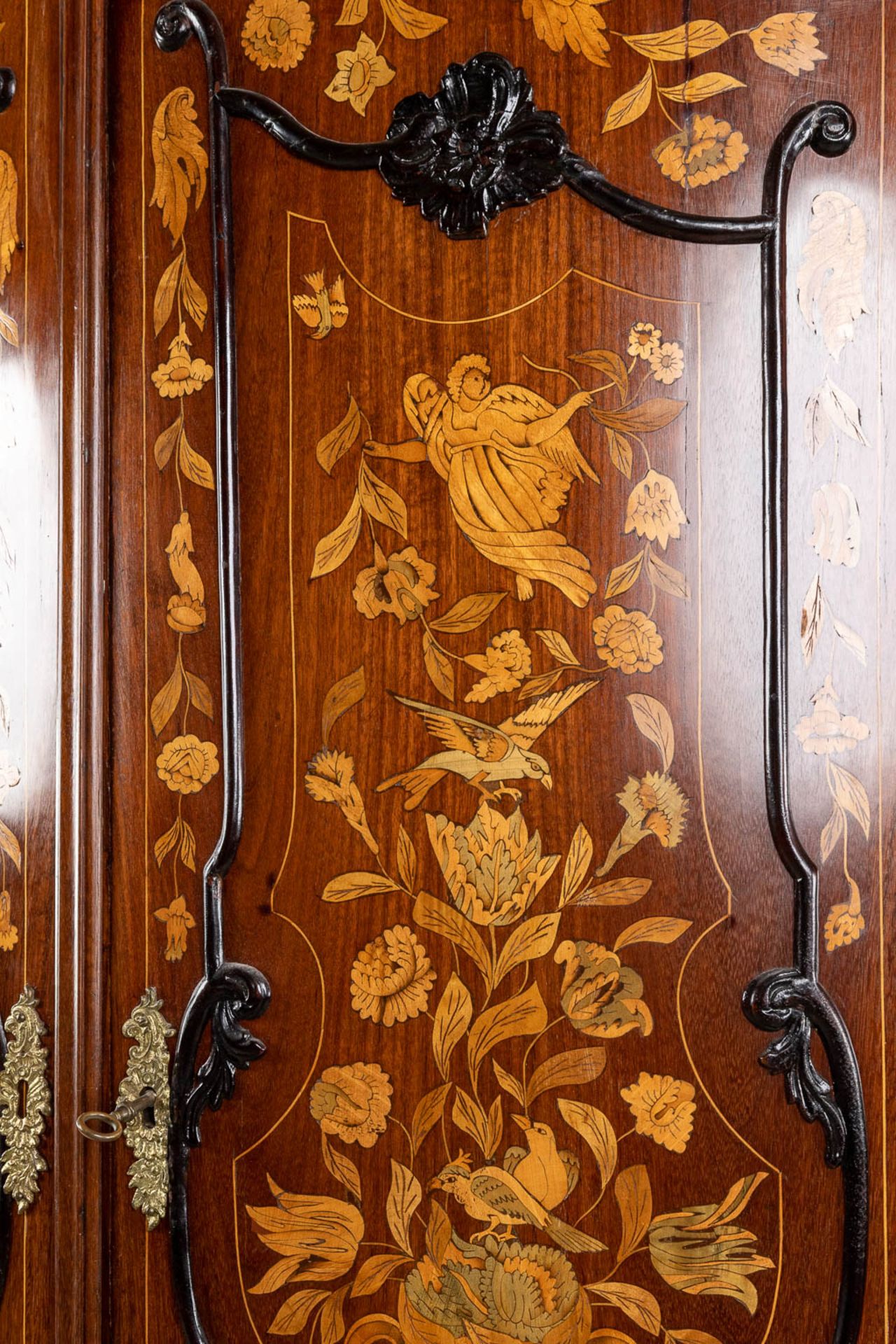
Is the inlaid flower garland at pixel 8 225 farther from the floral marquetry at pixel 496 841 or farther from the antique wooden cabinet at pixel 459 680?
the floral marquetry at pixel 496 841

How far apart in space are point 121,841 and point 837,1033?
76 centimetres

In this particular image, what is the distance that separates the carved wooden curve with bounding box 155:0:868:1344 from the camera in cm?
96

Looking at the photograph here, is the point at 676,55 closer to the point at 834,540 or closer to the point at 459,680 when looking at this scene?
the point at 834,540

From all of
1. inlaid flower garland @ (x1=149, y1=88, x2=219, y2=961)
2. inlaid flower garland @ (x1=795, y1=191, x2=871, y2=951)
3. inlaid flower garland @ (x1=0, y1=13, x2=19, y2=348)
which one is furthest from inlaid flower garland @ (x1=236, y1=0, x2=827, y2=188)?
inlaid flower garland @ (x1=0, y1=13, x2=19, y2=348)

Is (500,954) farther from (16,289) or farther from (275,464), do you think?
(16,289)

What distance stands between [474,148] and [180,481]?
0.46 meters

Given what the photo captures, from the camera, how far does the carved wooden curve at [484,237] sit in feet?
3.16

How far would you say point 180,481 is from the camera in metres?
1.08

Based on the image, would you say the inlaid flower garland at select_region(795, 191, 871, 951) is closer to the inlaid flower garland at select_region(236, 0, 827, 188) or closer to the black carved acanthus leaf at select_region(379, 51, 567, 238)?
the inlaid flower garland at select_region(236, 0, 827, 188)

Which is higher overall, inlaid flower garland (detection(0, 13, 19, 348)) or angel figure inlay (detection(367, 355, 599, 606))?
inlaid flower garland (detection(0, 13, 19, 348))

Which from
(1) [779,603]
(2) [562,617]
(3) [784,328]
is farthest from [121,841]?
(3) [784,328]

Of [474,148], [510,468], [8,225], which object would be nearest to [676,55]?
[474,148]

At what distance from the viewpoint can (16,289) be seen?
1.15 metres

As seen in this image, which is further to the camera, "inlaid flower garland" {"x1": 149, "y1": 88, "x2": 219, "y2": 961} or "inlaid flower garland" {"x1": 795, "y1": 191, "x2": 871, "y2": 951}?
"inlaid flower garland" {"x1": 149, "y1": 88, "x2": 219, "y2": 961}
